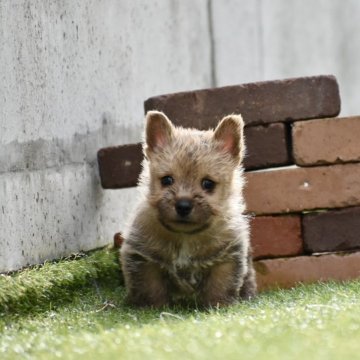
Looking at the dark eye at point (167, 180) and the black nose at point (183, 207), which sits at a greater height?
the dark eye at point (167, 180)

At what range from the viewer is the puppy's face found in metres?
5.26

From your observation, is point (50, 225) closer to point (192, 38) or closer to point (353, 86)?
point (192, 38)

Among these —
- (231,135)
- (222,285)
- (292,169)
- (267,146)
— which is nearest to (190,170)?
(231,135)

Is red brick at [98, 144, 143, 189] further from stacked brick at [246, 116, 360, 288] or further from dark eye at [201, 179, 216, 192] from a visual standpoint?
dark eye at [201, 179, 216, 192]

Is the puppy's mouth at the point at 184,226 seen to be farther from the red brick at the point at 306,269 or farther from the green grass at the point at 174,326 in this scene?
the red brick at the point at 306,269

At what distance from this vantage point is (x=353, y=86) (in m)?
12.7

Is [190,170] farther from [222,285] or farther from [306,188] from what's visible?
[306,188]

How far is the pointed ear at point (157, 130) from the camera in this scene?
559 cm

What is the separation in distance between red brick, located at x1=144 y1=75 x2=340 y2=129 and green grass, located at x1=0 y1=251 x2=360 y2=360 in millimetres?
1045

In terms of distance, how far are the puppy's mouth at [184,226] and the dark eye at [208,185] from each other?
204 millimetres

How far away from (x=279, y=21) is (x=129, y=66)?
443 centimetres

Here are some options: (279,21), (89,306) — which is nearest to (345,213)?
(89,306)

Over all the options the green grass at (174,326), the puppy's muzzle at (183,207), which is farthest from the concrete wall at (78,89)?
the puppy's muzzle at (183,207)

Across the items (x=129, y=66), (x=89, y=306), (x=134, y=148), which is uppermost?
(x=129, y=66)
